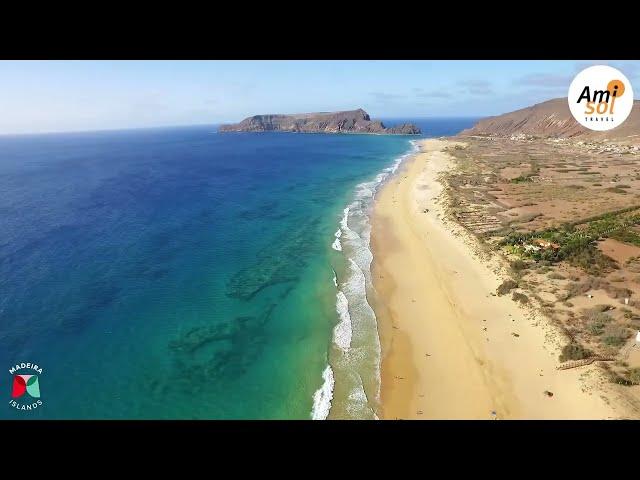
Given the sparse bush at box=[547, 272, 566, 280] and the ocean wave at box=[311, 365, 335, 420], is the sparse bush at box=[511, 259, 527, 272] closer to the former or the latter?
the sparse bush at box=[547, 272, 566, 280]

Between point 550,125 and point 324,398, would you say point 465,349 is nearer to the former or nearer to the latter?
point 324,398

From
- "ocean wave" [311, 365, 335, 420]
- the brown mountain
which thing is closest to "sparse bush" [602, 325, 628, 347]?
"ocean wave" [311, 365, 335, 420]

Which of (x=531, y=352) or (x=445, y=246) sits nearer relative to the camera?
(x=531, y=352)

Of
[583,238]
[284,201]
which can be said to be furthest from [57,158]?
[583,238]

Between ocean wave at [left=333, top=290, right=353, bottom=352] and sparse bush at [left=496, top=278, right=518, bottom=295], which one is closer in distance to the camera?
ocean wave at [left=333, top=290, right=353, bottom=352]

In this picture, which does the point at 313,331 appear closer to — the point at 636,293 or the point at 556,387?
the point at 556,387

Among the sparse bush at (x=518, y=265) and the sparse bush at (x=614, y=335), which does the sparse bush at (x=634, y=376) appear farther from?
the sparse bush at (x=518, y=265)
